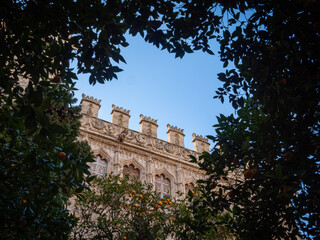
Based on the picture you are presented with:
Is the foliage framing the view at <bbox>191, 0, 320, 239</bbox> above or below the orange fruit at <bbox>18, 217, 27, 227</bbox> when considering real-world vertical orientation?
above

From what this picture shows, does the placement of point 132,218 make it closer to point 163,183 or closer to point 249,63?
point 249,63

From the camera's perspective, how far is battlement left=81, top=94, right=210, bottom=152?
1577cm

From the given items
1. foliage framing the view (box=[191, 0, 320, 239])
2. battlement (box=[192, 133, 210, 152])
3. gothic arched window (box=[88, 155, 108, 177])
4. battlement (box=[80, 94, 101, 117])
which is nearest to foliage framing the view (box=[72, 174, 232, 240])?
foliage framing the view (box=[191, 0, 320, 239])

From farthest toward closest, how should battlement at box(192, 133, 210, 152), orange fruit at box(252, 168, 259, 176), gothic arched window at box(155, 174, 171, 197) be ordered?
battlement at box(192, 133, 210, 152)
gothic arched window at box(155, 174, 171, 197)
orange fruit at box(252, 168, 259, 176)

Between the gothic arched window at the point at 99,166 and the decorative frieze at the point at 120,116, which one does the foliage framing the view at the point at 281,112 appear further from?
the decorative frieze at the point at 120,116

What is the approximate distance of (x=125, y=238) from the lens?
737cm

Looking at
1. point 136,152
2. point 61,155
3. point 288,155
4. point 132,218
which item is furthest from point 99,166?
point 288,155

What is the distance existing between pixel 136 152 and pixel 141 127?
2283mm

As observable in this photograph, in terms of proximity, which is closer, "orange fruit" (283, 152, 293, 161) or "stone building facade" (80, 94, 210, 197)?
"orange fruit" (283, 152, 293, 161)

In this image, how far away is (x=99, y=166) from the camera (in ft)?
45.6

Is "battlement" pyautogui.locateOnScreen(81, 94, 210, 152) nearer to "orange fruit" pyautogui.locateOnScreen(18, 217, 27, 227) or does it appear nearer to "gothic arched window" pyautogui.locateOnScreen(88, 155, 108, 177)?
"gothic arched window" pyautogui.locateOnScreen(88, 155, 108, 177)

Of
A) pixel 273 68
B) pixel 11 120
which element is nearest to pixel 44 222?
pixel 11 120


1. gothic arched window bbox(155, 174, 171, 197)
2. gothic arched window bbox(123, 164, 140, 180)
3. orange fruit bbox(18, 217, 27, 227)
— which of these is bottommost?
orange fruit bbox(18, 217, 27, 227)

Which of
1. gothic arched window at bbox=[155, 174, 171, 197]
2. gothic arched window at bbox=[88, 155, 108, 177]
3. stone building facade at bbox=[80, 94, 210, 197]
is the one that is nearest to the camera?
gothic arched window at bbox=[88, 155, 108, 177]
